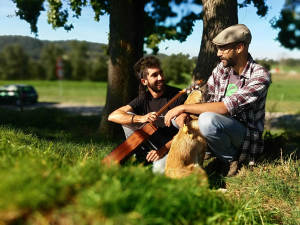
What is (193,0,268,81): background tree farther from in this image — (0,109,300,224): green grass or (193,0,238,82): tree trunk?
(0,109,300,224): green grass

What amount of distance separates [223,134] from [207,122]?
1.04ft

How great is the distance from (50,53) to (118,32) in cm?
5272

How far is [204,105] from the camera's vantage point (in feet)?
11.7

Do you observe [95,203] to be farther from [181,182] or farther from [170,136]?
[170,136]

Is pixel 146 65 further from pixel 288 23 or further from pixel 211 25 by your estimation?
pixel 288 23

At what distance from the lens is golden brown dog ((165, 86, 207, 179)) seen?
3323 mm

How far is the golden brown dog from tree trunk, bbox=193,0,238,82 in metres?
1.56

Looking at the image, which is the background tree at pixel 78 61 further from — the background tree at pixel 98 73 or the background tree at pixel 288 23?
the background tree at pixel 288 23

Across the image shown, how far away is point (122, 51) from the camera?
22.2 ft

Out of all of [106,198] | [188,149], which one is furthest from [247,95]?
[106,198]

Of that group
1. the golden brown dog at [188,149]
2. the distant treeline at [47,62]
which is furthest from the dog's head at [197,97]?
the distant treeline at [47,62]

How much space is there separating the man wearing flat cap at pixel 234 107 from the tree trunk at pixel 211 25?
3.60 feet

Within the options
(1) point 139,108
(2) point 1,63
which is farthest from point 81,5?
(2) point 1,63

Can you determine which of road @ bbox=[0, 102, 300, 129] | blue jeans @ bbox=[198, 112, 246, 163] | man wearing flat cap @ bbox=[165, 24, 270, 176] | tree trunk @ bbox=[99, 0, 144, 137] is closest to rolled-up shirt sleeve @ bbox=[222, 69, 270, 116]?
man wearing flat cap @ bbox=[165, 24, 270, 176]
